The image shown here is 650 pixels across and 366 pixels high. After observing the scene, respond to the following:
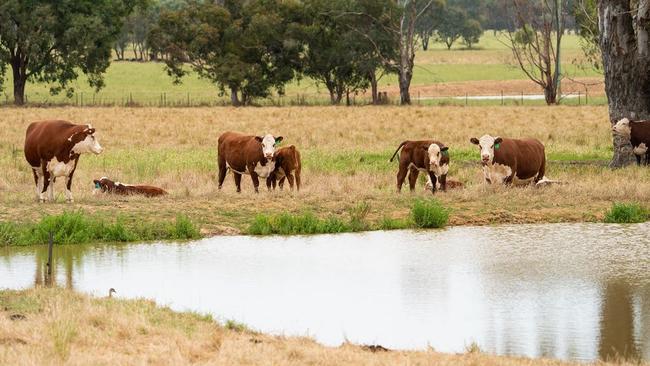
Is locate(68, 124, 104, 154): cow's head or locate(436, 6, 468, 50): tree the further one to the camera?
locate(436, 6, 468, 50): tree

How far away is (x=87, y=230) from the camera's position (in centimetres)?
1717

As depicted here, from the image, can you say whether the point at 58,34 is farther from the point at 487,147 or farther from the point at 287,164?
the point at 487,147

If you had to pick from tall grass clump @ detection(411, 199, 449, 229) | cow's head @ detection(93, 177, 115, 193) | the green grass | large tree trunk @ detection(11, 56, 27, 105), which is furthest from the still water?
large tree trunk @ detection(11, 56, 27, 105)

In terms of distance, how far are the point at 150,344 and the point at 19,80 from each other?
64.3 metres

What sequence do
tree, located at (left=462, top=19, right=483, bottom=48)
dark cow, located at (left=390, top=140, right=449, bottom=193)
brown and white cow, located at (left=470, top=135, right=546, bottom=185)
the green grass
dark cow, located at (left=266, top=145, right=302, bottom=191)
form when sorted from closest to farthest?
the green grass, dark cow, located at (left=390, top=140, right=449, bottom=193), brown and white cow, located at (left=470, top=135, right=546, bottom=185), dark cow, located at (left=266, top=145, right=302, bottom=191), tree, located at (left=462, top=19, right=483, bottom=48)

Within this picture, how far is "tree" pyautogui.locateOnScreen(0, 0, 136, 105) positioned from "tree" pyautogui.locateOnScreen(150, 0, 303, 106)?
373 centimetres

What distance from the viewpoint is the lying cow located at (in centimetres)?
2134

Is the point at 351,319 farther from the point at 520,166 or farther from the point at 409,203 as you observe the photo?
the point at 520,166

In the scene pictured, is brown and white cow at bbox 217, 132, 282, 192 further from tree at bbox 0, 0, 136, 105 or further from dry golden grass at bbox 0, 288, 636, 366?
tree at bbox 0, 0, 136, 105

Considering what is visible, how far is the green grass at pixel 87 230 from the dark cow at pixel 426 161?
524 centimetres

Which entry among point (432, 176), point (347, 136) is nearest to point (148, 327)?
point (432, 176)

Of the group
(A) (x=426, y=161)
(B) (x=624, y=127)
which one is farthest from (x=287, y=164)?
(B) (x=624, y=127)

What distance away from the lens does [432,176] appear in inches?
848

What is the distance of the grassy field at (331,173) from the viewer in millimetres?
19328
